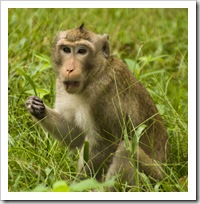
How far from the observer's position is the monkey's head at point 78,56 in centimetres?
962

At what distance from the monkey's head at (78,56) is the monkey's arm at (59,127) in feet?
1.96

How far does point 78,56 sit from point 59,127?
1.14m

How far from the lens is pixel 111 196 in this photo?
8984 millimetres

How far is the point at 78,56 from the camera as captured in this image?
9742 millimetres

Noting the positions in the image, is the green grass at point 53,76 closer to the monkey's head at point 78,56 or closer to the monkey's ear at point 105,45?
the monkey's head at point 78,56

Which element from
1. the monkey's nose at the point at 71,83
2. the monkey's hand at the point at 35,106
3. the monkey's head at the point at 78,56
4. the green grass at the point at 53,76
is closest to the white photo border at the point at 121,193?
the green grass at the point at 53,76

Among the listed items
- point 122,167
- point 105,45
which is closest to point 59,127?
point 122,167

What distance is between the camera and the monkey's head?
31.6 ft

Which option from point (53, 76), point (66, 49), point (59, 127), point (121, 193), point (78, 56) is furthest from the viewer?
point (53, 76)

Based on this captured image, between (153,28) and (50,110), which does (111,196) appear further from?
(153,28)

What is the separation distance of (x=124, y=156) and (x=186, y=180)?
87cm

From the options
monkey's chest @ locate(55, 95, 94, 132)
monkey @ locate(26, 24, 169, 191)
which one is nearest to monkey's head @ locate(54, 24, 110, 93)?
monkey @ locate(26, 24, 169, 191)

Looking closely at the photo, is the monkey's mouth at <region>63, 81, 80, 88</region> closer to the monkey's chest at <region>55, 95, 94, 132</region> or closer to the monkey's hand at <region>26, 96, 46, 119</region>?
the monkey's chest at <region>55, 95, 94, 132</region>

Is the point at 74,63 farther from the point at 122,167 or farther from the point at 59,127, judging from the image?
the point at 122,167
